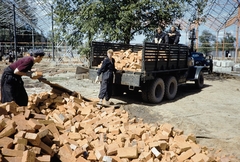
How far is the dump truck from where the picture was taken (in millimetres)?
7453

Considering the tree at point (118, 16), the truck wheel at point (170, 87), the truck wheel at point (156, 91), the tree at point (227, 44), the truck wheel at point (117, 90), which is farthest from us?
the tree at point (227, 44)

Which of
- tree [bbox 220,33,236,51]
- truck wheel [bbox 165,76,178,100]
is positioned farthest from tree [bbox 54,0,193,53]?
tree [bbox 220,33,236,51]

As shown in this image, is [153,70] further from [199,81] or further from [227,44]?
[227,44]

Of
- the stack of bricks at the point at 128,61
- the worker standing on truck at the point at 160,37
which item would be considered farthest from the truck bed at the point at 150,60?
the worker standing on truck at the point at 160,37

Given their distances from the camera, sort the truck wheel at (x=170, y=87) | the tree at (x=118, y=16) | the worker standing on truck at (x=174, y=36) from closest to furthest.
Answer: the truck wheel at (x=170, y=87)
the worker standing on truck at (x=174, y=36)
the tree at (x=118, y=16)

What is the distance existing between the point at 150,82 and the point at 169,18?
5276 mm

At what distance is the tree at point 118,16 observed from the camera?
11102 millimetres

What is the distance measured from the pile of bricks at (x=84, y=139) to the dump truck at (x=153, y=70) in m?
1.88

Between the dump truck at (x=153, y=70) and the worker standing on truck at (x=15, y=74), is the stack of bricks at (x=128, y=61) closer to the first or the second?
the dump truck at (x=153, y=70)

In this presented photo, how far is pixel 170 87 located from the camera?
9211mm

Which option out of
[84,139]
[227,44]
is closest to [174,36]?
[84,139]

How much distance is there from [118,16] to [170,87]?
4.51 m

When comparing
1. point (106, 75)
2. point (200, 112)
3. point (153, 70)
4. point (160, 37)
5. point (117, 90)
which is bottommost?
point (200, 112)

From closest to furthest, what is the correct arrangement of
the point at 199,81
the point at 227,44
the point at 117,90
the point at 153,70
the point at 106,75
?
1. the point at 106,75
2. the point at 153,70
3. the point at 117,90
4. the point at 199,81
5. the point at 227,44
